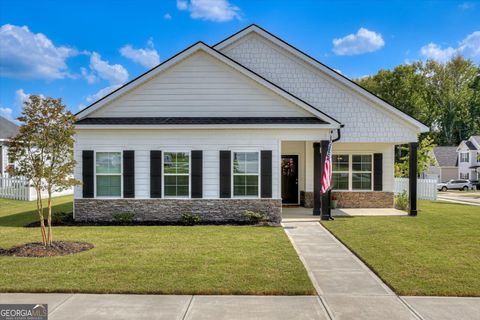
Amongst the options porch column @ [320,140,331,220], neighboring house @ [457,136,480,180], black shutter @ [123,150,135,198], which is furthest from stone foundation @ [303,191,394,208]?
neighboring house @ [457,136,480,180]

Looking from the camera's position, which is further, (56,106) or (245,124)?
(245,124)

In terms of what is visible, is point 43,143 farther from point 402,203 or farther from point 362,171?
point 402,203

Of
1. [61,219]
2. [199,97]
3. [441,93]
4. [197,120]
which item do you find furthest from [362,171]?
[441,93]

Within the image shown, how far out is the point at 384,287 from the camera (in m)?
6.07

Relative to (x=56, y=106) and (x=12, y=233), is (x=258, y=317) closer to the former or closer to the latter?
(x=56, y=106)

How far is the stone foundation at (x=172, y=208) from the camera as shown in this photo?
12586 millimetres

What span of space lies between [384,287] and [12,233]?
33.7ft

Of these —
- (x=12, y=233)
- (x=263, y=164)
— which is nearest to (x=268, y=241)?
(x=263, y=164)

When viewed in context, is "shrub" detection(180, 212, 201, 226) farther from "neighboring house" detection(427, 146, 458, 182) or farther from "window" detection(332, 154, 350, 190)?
"neighboring house" detection(427, 146, 458, 182)

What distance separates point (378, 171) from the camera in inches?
639

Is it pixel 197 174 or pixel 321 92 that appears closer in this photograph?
pixel 197 174

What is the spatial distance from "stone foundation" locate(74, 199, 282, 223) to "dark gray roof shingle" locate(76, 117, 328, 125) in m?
2.76

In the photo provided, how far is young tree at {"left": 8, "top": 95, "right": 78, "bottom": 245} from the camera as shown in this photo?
328 inches

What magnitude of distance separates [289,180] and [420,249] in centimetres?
880
